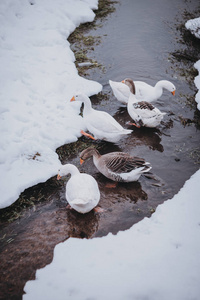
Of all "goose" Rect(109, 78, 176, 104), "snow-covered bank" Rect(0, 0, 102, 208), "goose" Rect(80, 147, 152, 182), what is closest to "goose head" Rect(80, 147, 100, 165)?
"goose" Rect(80, 147, 152, 182)

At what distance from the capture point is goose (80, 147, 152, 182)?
4.79 m

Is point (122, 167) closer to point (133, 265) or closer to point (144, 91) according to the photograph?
point (133, 265)

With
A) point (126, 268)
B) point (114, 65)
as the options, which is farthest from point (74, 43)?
point (126, 268)

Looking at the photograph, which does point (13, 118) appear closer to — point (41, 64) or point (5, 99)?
point (5, 99)

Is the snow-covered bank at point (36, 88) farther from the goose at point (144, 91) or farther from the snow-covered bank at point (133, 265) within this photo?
the snow-covered bank at point (133, 265)

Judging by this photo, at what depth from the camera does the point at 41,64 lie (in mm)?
8430

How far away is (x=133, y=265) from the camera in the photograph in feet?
11.4

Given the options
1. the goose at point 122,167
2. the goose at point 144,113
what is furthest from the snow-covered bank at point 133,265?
the goose at point 144,113

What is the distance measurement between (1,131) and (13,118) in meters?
0.57

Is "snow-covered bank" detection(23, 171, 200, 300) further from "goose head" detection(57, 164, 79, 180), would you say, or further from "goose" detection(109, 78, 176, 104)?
"goose" detection(109, 78, 176, 104)

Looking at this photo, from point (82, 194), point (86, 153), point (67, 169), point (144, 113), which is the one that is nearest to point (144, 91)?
point (144, 113)

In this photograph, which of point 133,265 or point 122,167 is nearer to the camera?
point 133,265

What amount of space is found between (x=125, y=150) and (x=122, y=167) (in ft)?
4.08

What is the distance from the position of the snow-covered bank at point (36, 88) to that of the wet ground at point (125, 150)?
405 mm
